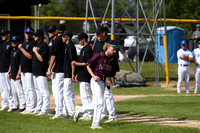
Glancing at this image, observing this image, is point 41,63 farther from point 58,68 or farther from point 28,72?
point 58,68

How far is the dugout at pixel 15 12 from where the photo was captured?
2034cm

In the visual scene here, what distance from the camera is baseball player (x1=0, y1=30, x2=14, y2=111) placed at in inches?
467

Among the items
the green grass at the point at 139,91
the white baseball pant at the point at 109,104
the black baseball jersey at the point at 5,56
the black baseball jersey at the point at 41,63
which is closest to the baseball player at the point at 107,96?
the white baseball pant at the point at 109,104

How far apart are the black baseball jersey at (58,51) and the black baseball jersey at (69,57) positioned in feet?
0.62

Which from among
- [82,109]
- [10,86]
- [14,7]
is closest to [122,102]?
[10,86]

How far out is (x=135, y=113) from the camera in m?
10.8

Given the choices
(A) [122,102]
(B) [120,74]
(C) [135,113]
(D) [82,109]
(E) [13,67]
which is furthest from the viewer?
(B) [120,74]

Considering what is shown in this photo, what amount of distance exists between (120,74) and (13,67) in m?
8.08

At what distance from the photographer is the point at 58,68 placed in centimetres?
993

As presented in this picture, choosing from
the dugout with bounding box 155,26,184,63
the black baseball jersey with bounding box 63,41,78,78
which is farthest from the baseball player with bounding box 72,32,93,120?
the dugout with bounding box 155,26,184,63

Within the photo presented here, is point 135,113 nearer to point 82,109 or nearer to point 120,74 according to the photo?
point 82,109

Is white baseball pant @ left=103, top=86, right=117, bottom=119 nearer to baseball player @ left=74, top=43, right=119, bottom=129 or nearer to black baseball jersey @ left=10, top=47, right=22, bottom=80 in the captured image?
baseball player @ left=74, top=43, right=119, bottom=129

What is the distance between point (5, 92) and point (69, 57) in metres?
3.16

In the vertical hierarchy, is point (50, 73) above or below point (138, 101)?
above
